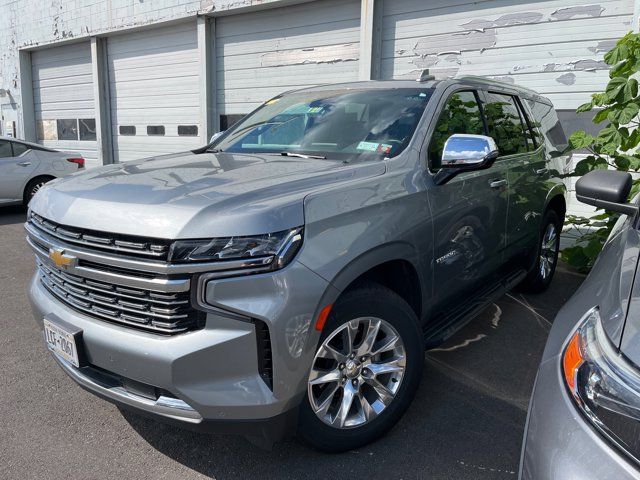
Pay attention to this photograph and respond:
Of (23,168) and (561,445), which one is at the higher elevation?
(561,445)

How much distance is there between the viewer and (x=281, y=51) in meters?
9.23

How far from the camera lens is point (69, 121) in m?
14.1

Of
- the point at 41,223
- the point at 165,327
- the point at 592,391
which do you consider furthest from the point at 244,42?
the point at 592,391

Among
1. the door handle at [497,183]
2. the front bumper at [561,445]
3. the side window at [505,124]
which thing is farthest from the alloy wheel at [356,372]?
the side window at [505,124]

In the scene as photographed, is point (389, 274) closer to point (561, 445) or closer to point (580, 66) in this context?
point (561, 445)

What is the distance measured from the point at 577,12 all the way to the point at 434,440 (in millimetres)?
6026

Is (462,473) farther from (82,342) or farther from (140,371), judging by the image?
(82,342)

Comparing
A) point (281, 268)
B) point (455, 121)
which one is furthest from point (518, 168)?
point (281, 268)

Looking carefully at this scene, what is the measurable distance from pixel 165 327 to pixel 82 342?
0.45m

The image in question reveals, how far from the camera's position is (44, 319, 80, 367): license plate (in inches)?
85.1

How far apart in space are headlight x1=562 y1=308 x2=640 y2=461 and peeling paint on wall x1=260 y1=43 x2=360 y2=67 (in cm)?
755

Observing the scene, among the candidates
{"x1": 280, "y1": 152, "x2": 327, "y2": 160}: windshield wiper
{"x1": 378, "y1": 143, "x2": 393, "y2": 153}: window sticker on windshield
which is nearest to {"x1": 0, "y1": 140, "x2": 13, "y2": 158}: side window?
{"x1": 280, "y1": 152, "x2": 327, "y2": 160}: windshield wiper

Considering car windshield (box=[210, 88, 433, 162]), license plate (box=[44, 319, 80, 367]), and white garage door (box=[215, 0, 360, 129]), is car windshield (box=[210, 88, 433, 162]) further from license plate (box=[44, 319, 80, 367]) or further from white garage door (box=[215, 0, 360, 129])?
white garage door (box=[215, 0, 360, 129])

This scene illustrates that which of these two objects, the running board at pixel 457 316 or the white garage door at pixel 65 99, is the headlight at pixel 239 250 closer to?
the running board at pixel 457 316
